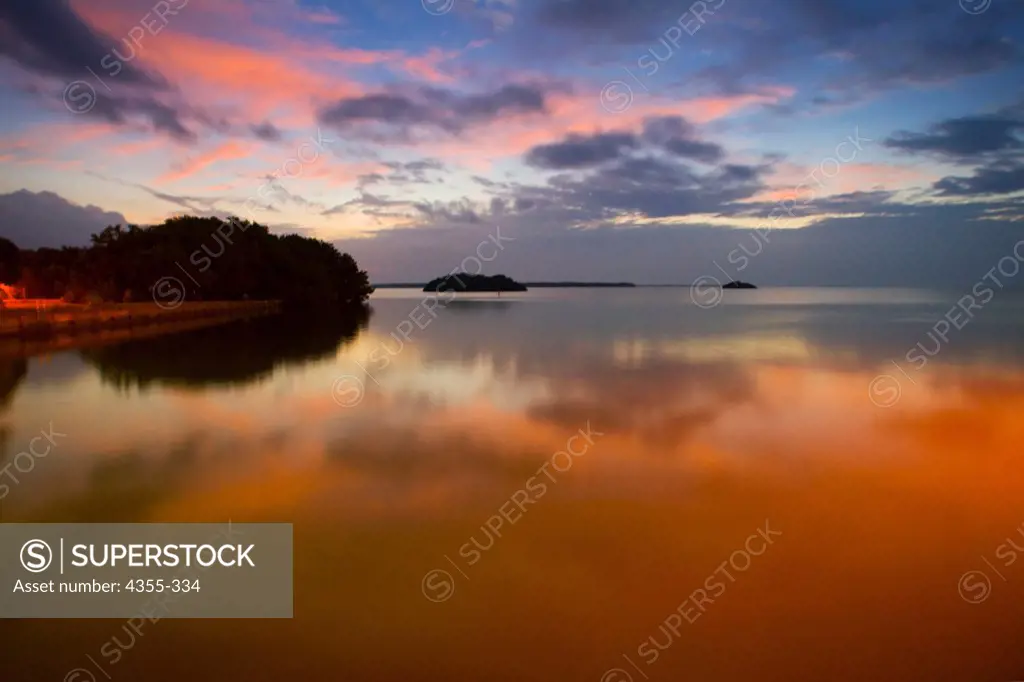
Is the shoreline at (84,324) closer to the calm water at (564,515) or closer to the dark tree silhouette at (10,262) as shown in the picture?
the calm water at (564,515)

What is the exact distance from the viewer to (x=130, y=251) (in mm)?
41750

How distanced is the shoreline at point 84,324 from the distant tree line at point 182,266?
6.60 metres

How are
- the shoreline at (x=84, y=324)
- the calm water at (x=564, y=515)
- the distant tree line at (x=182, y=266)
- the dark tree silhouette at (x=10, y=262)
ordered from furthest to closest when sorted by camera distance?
the dark tree silhouette at (x=10, y=262) < the distant tree line at (x=182, y=266) < the shoreline at (x=84, y=324) < the calm water at (x=564, y=515)

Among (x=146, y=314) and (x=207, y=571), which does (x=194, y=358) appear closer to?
(x=146, y=314)

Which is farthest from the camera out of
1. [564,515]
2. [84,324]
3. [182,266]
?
[182,266]

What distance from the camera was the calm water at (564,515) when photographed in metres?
4.06

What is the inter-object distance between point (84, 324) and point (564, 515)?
2469 cm

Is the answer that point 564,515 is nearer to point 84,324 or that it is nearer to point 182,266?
point 84,324

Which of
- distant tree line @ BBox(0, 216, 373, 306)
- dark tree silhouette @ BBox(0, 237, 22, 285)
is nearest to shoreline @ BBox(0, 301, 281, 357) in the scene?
distant tree line @ BBox(0, 216, 373, 306)

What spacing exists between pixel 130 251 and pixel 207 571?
140 ft

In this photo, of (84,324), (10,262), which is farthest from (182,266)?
(10,262)

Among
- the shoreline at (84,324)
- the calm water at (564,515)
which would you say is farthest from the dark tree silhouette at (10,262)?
the calm water at (564,515)

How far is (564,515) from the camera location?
631 centimetres

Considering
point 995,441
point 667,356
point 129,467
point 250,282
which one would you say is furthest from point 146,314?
point 995,441
